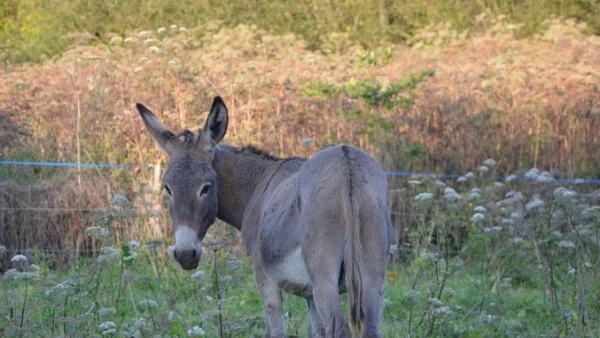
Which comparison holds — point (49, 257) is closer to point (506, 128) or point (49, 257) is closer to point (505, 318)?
point (505, 318)

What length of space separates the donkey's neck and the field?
0.97m

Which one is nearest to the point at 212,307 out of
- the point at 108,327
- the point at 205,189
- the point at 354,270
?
the point at 108,327

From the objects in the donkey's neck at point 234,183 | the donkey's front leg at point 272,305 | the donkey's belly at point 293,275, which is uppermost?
the donkey's neck at point 234,183

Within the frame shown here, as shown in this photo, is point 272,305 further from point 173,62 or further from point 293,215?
point 173,62

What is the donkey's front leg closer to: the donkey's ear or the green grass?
the green grass

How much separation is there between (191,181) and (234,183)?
28.5 inches

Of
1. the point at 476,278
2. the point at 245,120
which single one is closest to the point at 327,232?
the point at 476,278

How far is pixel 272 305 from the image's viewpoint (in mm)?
6023

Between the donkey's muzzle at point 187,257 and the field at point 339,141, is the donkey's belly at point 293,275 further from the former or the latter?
the field at point 339,141

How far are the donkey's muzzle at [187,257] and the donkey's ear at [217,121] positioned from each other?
949 millimetres

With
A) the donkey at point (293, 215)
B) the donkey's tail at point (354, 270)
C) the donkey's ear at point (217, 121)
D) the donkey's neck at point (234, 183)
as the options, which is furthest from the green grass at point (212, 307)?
the donkey's tail at point (354, 270)

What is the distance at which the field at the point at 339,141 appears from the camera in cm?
883

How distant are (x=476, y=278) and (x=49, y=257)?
4.56 m

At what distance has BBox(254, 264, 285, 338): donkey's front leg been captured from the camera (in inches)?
237
